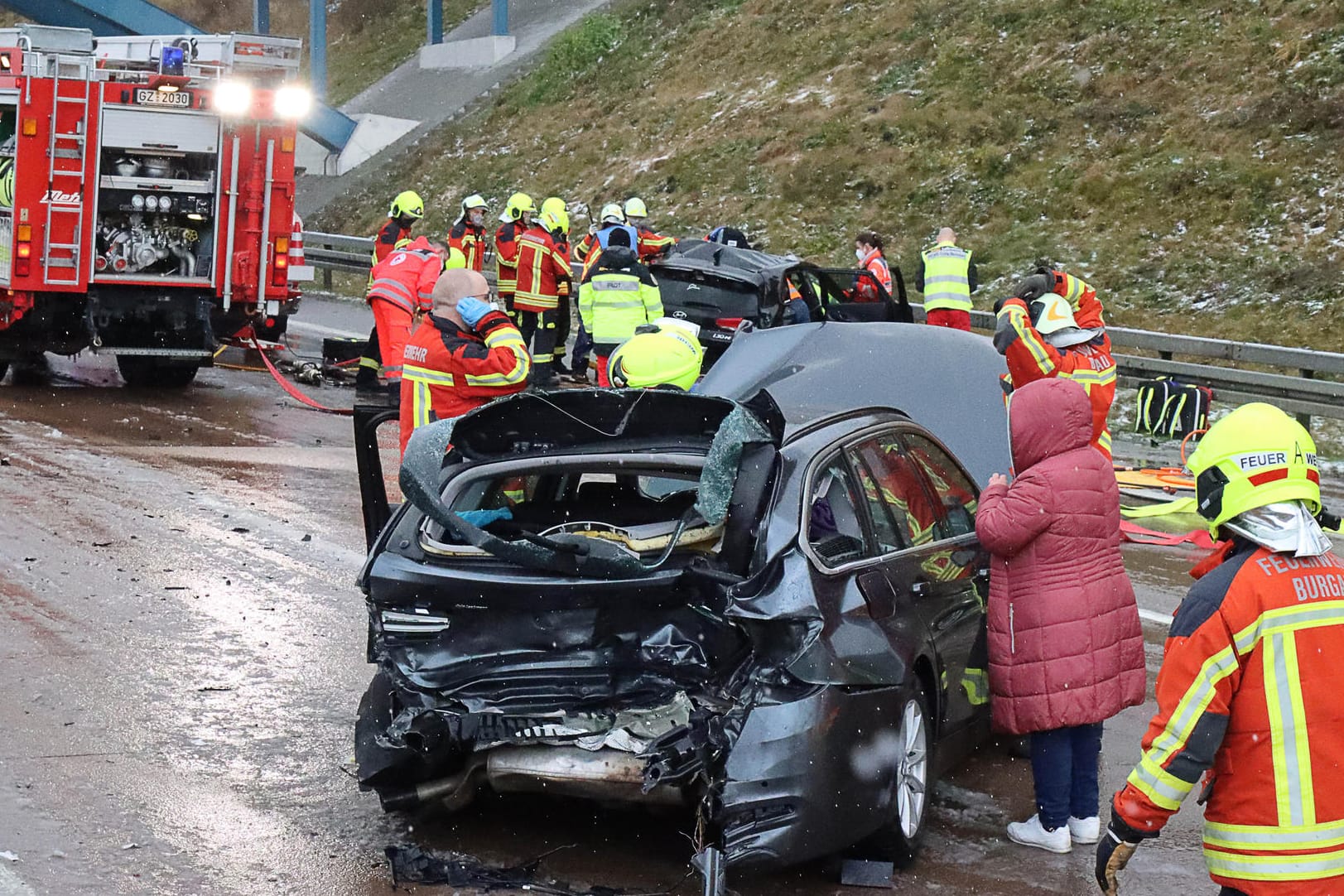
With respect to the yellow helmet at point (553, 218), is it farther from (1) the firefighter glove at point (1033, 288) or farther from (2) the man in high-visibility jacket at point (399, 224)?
(1) the firefighter glove at point (1033, 288)

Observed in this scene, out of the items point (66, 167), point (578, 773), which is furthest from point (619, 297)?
point (578, 773)

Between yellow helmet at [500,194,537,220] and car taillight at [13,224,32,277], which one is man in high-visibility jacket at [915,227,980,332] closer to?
yellow helmet at [500,194,537,220]

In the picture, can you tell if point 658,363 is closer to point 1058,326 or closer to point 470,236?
point 1058,326

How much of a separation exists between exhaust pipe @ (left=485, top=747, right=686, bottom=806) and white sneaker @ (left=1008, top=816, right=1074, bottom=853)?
120 centimetres

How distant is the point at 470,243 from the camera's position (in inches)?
645

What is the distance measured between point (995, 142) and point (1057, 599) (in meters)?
22.1

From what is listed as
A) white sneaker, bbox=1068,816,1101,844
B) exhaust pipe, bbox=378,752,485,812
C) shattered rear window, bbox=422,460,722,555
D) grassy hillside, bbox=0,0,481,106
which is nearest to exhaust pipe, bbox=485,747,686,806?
exhaust pipe, bbox=378,752,485,812

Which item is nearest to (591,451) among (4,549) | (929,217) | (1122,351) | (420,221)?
(4,549)

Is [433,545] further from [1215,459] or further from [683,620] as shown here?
[1215,459]

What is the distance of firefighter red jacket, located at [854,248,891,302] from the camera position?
1559 centimetres

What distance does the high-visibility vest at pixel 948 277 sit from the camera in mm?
16047

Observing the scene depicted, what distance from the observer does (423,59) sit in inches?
1746

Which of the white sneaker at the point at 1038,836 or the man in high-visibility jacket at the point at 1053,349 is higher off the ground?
the man in high-visibility jacket at the point at 1053,349

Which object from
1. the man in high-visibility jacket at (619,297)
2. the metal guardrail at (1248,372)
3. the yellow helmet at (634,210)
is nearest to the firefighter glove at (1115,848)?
the man in high-visibility jacket at (619,297)
